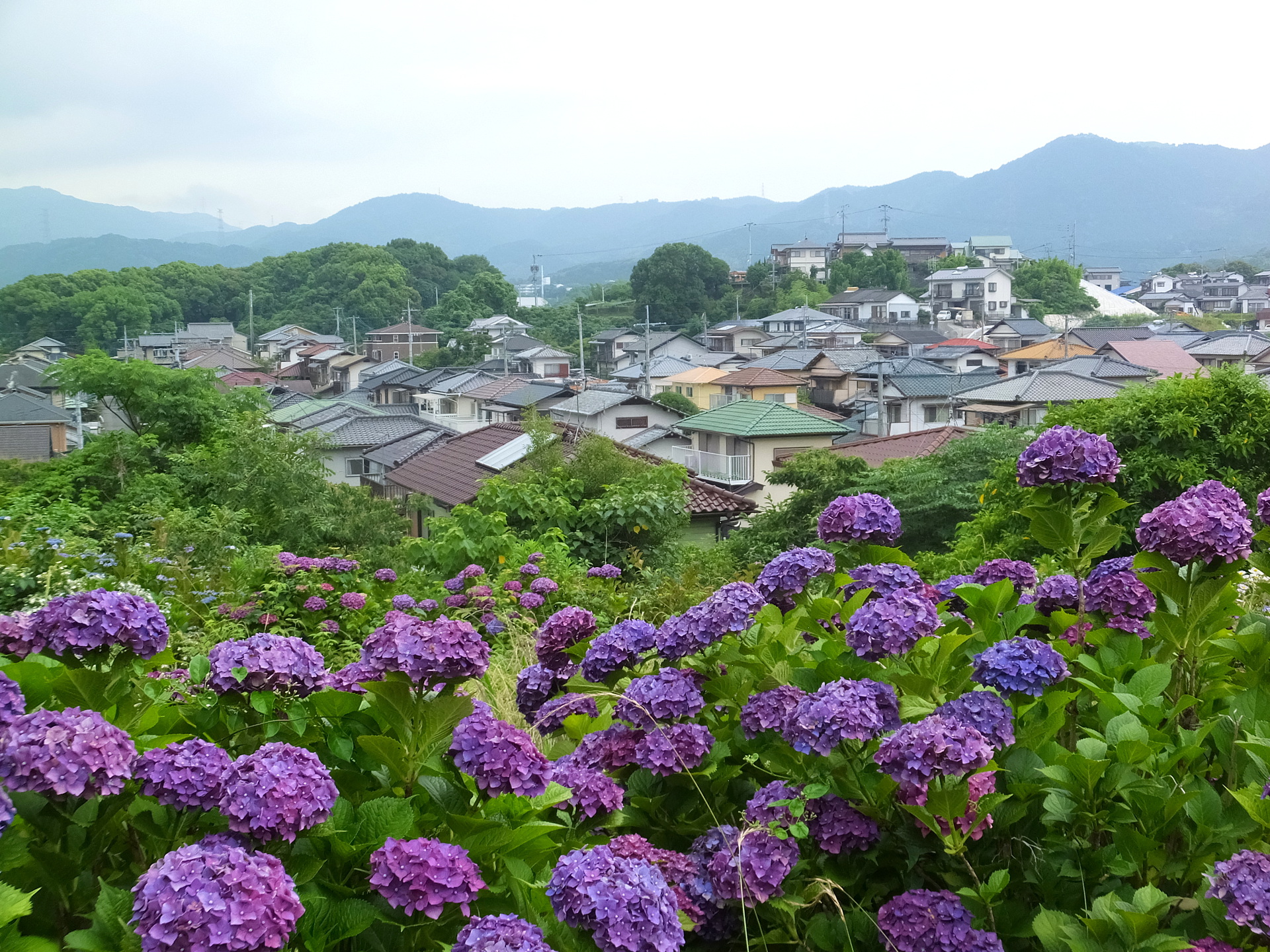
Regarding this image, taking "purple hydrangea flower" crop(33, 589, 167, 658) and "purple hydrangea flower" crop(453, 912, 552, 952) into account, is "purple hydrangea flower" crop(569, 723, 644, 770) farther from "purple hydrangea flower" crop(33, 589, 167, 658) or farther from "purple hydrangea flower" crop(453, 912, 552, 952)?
"purple hydrangea flower" crop(33, 589, 167, 658)

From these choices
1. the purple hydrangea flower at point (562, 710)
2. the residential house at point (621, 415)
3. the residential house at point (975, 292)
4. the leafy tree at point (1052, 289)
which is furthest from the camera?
the leafy tree at point (1052, 289)

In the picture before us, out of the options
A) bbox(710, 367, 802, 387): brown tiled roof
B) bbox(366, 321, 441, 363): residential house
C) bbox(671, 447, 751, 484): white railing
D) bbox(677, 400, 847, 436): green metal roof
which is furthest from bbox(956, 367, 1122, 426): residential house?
bbox(366, 321, 441, 363): residential house

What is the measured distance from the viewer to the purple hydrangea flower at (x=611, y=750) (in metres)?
1.29

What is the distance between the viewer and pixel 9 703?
93 centimetres

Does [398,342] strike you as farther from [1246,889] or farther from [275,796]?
[1246,889]

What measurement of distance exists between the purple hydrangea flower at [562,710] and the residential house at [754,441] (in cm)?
1617

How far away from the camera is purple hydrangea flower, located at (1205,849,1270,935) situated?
0.89 m

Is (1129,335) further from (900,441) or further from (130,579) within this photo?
(130,579)

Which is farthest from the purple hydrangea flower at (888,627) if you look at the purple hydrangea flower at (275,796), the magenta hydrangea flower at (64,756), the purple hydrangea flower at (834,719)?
the magenta hydrangea flower at (64,756)

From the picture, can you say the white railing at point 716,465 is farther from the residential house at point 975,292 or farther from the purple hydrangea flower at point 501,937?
the residential house at point 975,292

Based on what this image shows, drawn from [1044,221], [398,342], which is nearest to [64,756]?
[398,342]

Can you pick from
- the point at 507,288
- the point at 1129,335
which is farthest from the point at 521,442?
the point at 507,288

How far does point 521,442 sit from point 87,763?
40.6 ft

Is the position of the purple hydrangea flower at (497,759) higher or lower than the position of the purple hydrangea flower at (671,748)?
higher
